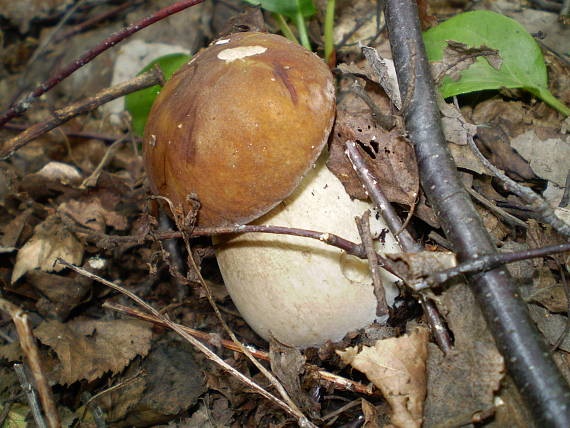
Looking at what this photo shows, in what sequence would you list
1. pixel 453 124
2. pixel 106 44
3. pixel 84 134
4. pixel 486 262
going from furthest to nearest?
pixel 84 134
pixel 106 44
pixel 453 124
pixel 486 262

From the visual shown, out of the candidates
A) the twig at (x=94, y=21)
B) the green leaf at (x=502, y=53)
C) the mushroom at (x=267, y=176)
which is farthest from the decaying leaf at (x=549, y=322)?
the twig at (x=94, y=21)

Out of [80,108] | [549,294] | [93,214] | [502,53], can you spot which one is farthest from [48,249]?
[502,53]

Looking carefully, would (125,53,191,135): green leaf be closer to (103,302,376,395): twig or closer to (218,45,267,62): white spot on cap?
(218,45,267,62): white spot on cap

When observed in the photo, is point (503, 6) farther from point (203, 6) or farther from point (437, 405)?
point (437, 405)

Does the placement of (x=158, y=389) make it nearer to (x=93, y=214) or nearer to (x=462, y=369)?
(x=93, y=214)

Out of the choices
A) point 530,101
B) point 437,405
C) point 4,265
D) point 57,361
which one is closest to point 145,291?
point 57,361

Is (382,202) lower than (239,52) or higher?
lower

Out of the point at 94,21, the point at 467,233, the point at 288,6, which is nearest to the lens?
the point at 467,233

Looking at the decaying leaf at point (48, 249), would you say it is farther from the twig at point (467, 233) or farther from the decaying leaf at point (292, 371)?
the twig at point (467, 233)

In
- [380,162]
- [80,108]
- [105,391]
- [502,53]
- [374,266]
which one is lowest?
[105,391]
